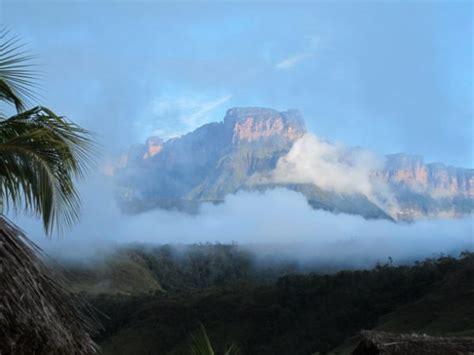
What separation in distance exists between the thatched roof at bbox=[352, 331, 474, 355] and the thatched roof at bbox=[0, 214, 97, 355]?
9591mm

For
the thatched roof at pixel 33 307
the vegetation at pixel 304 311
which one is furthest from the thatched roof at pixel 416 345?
the vegetation at pixel 304 311

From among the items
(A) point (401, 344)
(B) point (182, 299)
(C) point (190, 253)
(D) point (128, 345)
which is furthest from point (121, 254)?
(A) point (401, 344)

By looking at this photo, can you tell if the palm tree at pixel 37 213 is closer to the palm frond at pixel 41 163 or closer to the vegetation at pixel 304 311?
the palm frond at pixel 41 163

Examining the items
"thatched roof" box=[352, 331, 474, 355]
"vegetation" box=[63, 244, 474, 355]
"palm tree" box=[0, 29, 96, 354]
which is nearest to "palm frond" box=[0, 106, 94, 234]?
"palm tree" box=[0, 29, 96, 354]

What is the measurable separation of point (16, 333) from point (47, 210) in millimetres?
1424

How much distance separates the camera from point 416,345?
1459cm

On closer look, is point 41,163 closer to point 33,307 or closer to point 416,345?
point 33,307

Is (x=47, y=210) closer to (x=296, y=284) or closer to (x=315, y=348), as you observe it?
(x=315, y=348)

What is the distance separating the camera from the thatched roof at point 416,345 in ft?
47.3

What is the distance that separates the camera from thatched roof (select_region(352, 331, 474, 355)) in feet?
47.3

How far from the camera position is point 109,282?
14288 centimetres

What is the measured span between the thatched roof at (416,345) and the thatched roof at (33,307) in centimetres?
959

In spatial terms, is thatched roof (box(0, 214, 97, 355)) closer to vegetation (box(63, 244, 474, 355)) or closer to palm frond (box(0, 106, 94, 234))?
palm frond (box(0, 106, 94, 234))

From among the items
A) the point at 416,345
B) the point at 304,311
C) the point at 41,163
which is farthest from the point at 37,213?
the point at 304,311
